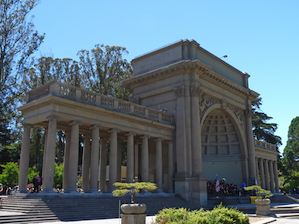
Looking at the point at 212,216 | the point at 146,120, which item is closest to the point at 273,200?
the point at 146,120

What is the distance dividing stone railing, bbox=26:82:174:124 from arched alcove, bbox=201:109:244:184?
12.3 meters

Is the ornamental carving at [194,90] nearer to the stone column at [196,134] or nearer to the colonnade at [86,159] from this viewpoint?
the stone column at [196,134]

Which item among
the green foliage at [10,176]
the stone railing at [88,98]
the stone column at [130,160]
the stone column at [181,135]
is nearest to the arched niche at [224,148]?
the stone column at [181,135]

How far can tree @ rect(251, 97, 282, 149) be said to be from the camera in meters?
62.7

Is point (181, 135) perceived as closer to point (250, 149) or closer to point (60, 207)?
point (250, 149)

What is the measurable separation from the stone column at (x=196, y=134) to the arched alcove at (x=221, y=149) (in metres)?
8.42

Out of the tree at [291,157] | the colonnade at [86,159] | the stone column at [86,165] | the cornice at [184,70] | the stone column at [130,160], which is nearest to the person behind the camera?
the colonnade at [86,159]

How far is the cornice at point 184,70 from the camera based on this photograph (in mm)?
31344

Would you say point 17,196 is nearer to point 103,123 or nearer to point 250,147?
point 103,123

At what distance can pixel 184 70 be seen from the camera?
3170 centimetres

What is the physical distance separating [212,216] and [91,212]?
30.9 feet

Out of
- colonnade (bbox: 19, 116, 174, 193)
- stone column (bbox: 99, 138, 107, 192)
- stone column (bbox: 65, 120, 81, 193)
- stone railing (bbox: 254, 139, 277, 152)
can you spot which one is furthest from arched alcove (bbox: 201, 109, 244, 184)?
stone column (bbox: 65, 120, 81, 193)

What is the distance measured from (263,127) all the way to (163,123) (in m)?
40.6

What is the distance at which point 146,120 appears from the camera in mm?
28828
